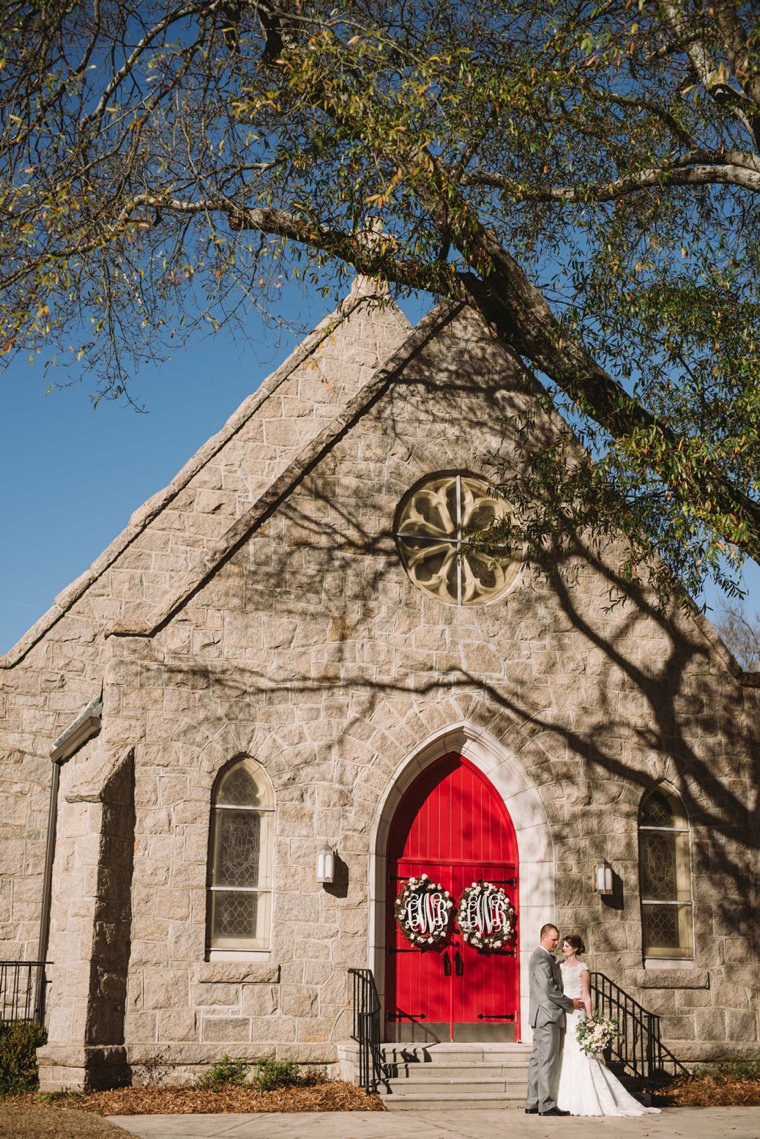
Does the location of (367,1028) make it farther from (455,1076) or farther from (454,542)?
(454,542)

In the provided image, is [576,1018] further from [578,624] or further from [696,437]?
[696,437]

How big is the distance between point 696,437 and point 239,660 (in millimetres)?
5294

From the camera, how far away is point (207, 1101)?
35.4 ft

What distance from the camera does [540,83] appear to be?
1105cm

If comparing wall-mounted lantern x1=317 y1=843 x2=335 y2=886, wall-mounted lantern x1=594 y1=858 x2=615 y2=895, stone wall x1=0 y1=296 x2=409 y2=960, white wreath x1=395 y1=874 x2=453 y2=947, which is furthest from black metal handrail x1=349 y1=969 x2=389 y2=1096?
stone wall x1=0 y1=296 x2=409 y2=960

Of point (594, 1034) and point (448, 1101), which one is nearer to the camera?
point (594, 1034)

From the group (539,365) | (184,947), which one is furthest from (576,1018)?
(539,365)

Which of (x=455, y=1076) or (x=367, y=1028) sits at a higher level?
(x=367, y=1028)

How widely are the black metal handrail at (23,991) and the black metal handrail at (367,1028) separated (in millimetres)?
4446

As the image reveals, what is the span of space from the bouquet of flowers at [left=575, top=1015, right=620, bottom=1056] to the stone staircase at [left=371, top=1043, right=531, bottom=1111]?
3.63 ft

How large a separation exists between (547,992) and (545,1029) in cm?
33

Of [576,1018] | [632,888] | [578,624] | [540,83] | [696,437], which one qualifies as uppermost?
[540,83]

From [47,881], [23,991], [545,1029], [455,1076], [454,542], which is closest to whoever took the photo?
[545,1029]

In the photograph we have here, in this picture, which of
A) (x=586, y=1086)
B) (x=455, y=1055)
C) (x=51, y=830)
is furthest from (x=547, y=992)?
(x=51, y=830)
